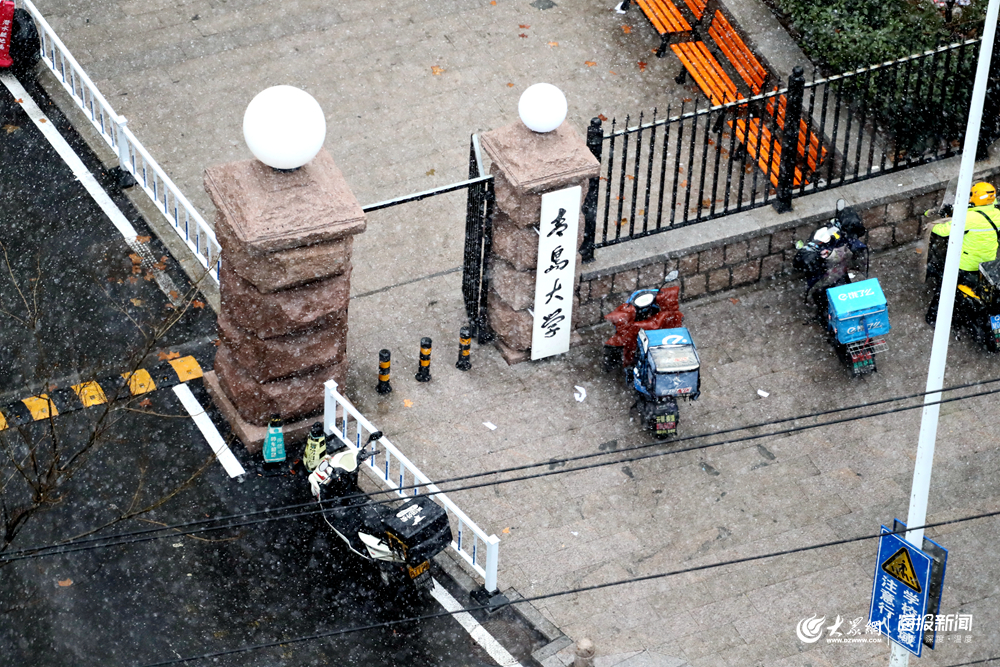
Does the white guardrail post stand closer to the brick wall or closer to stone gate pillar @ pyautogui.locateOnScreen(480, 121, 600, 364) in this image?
stone gate pillar @ pyautogui.locateOnScreen(480, 121, 600, 364)

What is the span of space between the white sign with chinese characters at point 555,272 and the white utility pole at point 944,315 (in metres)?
4.06

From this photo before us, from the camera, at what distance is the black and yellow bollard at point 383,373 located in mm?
16141

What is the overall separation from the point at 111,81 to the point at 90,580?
286 inches

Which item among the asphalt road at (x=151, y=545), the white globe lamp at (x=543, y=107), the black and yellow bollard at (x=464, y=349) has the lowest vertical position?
the asphalt road at (x=151, y=545)

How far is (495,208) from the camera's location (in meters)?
16.1

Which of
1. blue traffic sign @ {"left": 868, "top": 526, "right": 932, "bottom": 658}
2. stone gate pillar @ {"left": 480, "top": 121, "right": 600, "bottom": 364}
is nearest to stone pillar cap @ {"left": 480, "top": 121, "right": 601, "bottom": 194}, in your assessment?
stone gate pillar @ {"left": 480, "top": 121, "right": 600, "bottom": 364}

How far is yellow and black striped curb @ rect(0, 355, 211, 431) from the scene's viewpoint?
1608 cm

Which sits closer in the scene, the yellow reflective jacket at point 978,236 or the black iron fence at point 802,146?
the yellow reflective jacket at point 978,236

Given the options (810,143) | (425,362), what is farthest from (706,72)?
(425,362)

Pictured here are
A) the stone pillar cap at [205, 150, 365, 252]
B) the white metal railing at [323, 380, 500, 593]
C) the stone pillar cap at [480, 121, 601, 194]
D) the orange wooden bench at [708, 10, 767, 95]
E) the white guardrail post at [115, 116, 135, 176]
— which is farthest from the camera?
the orange wooden bench at [708, 10, 767, 95]

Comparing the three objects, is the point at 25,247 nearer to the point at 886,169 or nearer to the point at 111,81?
the point at 111,81

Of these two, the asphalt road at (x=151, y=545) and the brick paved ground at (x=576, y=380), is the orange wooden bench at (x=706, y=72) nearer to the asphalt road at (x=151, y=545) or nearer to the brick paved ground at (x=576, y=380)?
the brick paved ground at (x=576, y=380)

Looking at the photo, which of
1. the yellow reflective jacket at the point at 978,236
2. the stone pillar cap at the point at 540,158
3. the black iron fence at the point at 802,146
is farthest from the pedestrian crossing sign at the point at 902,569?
the black iron fence at the point at 802,146

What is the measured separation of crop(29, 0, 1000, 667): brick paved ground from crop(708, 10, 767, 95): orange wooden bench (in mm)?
824
